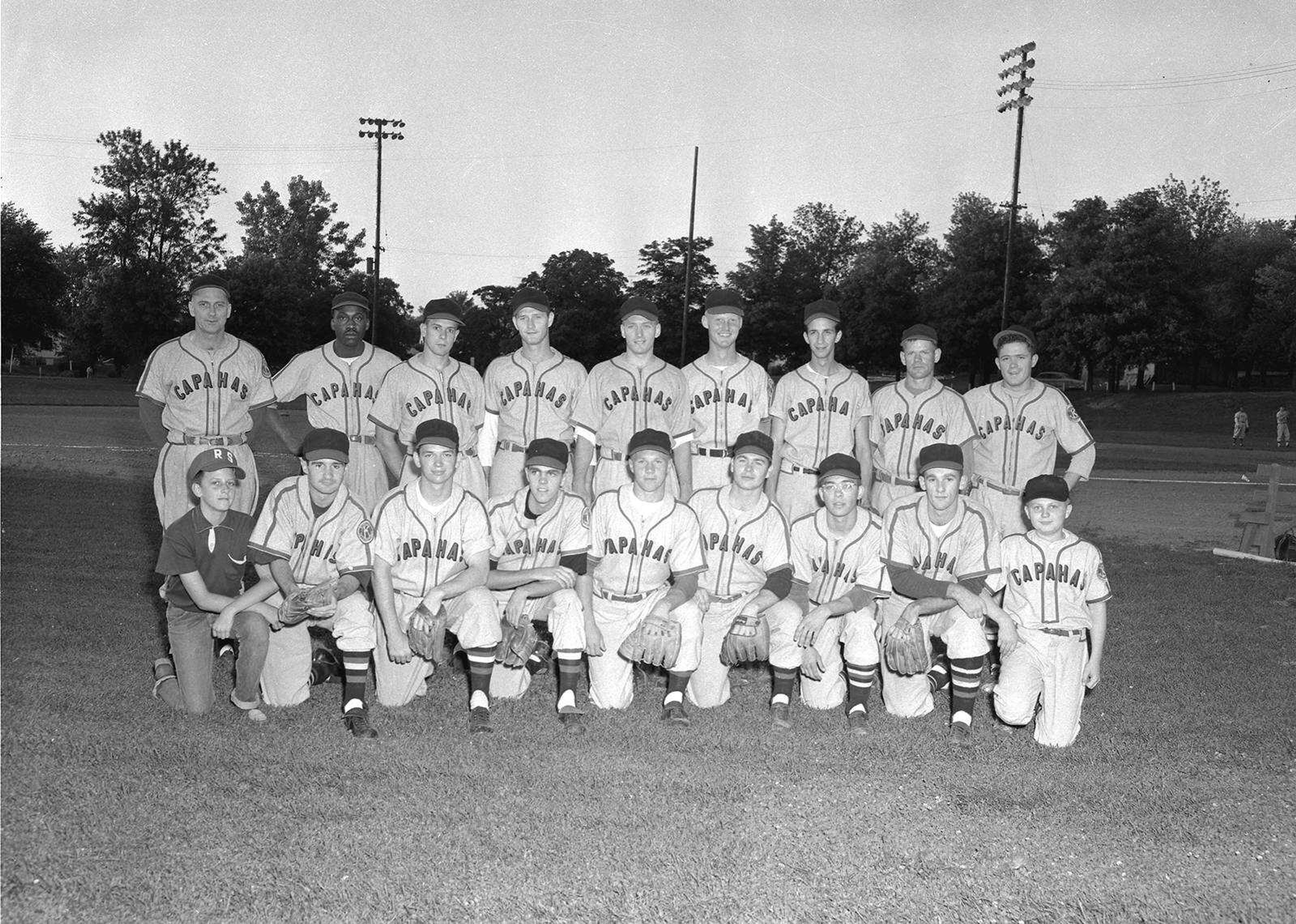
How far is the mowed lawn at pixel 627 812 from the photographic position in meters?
3.45

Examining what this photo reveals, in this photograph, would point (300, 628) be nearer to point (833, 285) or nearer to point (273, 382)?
point (273, 382)

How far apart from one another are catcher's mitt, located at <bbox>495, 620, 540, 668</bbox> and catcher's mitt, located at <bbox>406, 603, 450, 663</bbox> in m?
0.30

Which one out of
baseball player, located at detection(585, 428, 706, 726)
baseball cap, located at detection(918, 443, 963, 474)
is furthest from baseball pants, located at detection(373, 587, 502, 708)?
baseball cap, located at detection(918, 443, 963, 474)

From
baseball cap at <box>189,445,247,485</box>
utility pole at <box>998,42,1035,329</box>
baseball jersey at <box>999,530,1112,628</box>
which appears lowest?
baseball jersey at <box>999,530,1112,628</box>

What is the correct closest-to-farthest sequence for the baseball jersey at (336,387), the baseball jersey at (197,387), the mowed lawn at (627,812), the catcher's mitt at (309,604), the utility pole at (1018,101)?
the mowed lawn at (627,812) → the catcher's mitt at (309,604) → the baseball jersey at (197,387) → the baseball jersey at (336,387) → the utility pole at (1018,101)

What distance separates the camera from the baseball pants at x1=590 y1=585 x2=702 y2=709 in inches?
217

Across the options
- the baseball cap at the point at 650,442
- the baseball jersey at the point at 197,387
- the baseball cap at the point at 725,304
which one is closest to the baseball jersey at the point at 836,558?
the baseball cap at the point at 650,442

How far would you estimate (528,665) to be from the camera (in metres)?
6.10

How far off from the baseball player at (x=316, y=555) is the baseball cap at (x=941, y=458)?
2911 mm

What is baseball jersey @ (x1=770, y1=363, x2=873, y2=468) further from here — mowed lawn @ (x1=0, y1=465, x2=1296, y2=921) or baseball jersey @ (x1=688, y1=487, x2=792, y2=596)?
mowed lawn @ (x1=0, y1=465, x2=1296, y2=921)

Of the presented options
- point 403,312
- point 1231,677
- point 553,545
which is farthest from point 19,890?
point 403,312

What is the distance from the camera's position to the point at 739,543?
582 cm

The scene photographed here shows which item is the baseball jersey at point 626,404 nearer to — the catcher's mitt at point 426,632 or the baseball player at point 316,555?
the baseball player at point 316,555

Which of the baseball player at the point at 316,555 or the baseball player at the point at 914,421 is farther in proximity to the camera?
the baseball player at the point at 914,421
